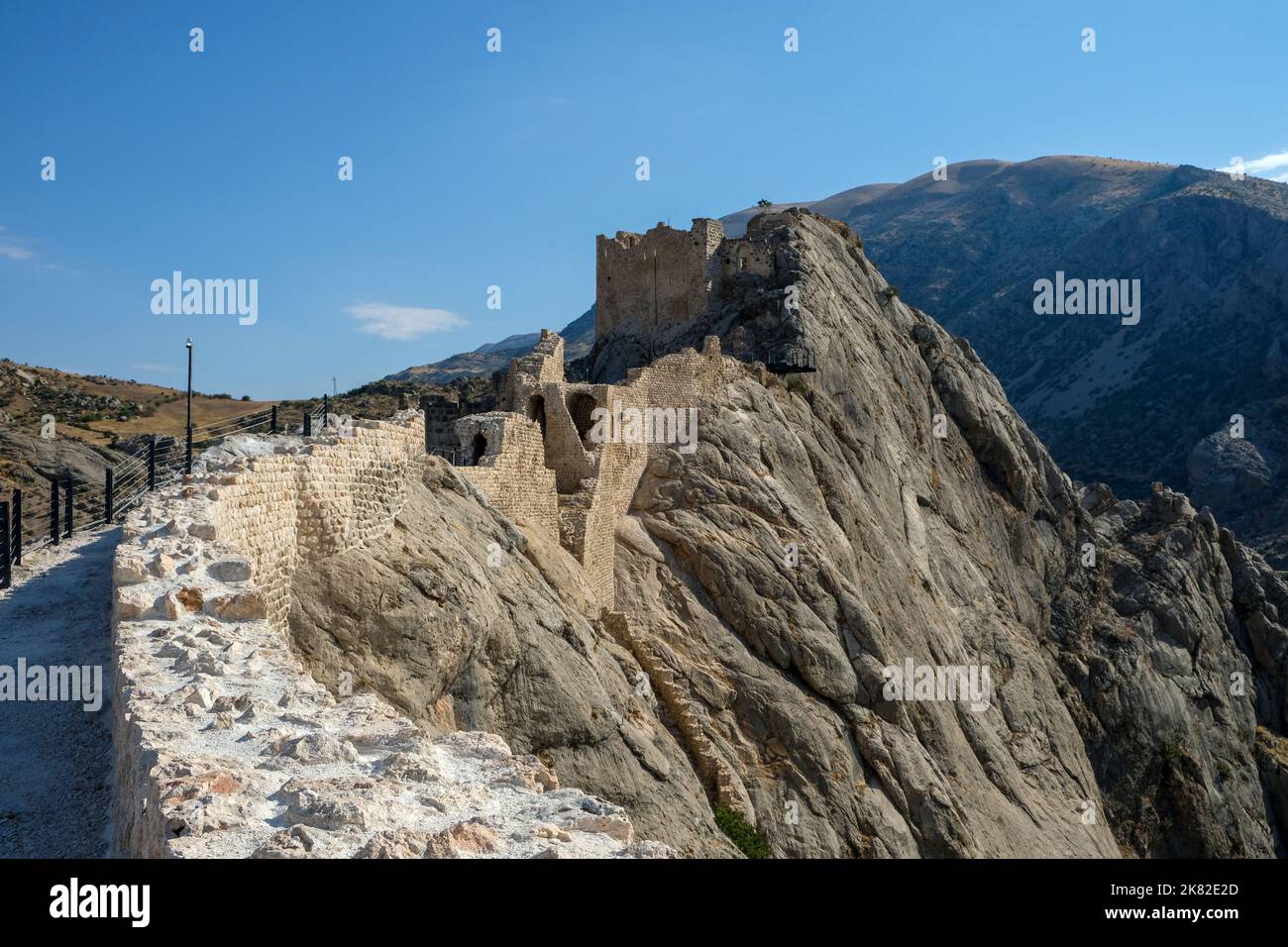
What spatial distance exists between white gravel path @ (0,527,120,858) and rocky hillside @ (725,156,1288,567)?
275 feet

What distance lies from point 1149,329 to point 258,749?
139233 millimetres

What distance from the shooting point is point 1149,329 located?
423ft

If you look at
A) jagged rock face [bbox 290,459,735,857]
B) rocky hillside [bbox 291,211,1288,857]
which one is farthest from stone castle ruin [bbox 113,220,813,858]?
rocky hillside [bbox 291,211,1288,857]

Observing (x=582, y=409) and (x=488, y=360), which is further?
(x=488, y=360)

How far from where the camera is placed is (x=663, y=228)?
4156 centimetres

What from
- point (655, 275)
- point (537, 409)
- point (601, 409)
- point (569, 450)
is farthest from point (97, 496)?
point (655, 275)

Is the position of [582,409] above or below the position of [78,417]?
below

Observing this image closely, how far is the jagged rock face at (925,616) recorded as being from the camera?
26.2m

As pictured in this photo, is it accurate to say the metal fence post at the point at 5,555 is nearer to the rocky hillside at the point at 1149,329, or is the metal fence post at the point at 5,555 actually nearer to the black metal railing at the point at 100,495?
the black metal railing at the point at 100,495

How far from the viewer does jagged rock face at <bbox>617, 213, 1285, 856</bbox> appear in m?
26.2

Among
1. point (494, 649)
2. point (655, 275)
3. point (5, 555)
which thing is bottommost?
point (494, 649)

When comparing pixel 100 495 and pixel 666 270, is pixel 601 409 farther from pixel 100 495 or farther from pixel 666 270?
pixel 666 270

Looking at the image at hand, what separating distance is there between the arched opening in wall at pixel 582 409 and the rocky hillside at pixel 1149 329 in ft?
227

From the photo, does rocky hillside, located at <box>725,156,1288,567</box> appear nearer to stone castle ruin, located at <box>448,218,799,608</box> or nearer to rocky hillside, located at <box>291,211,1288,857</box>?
rocky hillside, located at <box>291,211,1288,857</box>
